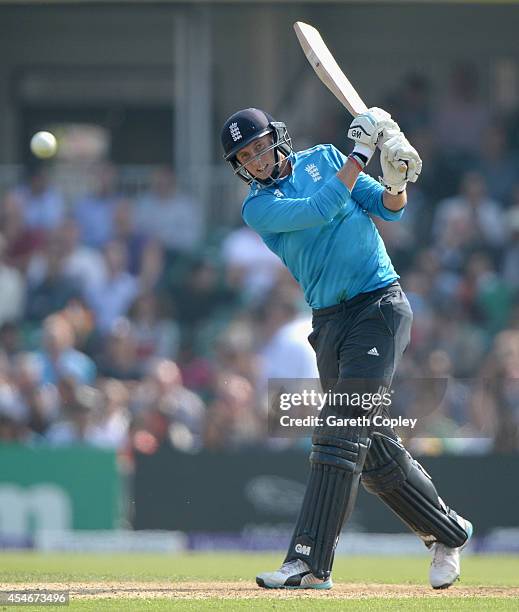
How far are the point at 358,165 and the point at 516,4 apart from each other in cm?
1153

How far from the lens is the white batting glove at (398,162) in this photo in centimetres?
618

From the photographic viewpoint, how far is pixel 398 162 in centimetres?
619

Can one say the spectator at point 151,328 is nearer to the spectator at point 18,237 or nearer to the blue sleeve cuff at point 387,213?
the spectator at point 18,237

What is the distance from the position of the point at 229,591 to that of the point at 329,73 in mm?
2702

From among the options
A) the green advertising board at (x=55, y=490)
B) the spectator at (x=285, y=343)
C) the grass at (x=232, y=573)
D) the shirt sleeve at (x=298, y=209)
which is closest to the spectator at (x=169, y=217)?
the spectator at (x=285, y=343)

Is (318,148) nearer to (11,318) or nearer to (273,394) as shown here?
(273,394)

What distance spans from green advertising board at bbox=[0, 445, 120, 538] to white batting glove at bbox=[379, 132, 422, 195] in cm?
593

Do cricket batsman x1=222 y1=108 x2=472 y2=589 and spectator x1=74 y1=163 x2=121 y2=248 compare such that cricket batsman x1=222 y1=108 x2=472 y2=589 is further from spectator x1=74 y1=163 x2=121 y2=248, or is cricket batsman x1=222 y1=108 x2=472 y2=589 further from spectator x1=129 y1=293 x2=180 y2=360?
spectator x1=74 y1=163 x2=121 y2=248

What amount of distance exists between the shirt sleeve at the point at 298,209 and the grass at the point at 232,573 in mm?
1679

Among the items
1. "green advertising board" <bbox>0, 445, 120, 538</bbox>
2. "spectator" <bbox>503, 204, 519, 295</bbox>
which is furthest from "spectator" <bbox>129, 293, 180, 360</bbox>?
"spectator" <bbox>503, 204, 519, 295</bbox>

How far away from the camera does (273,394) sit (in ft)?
36.6

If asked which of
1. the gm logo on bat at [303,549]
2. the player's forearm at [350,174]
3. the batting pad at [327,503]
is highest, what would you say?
the player's forearm at [350,174]

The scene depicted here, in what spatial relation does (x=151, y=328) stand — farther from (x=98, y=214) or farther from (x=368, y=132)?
(x=368, y=132)

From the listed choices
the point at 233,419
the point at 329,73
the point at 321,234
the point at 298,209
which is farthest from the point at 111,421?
the point at 298,209
